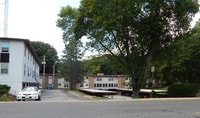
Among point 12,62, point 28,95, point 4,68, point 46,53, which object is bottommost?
point 28,95

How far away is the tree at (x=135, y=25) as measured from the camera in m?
39.2

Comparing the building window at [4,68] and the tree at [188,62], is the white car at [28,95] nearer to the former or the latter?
the building window at [4,68]

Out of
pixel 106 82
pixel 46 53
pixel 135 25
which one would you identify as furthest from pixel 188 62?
pixel 46 53

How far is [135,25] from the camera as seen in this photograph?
134 feet

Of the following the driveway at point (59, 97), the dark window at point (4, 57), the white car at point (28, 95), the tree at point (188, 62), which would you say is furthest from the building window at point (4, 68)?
the tree at point (188, 62)

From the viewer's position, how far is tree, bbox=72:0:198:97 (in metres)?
39.2

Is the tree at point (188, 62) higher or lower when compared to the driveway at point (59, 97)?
higher

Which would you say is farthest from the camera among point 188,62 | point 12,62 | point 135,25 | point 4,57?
point 188,62

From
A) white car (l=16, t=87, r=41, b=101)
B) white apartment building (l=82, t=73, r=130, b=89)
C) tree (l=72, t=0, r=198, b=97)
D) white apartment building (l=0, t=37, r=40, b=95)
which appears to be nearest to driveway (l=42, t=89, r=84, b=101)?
white apartment building (l=0, t=37, r=40, b=95)

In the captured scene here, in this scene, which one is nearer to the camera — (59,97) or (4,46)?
(59,97)

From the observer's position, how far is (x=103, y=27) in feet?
131

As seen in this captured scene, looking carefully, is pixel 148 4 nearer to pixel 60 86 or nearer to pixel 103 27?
pixel 103 27

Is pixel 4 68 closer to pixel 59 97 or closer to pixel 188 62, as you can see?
pixel 59 97

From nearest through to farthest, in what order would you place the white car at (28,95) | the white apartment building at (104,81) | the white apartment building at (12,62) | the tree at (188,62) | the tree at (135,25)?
the white car at (28,95) < the tree at (135,25) < the white apartment building at (12,62) < the tree at (188,62) < the white apartment building at (104,81)
